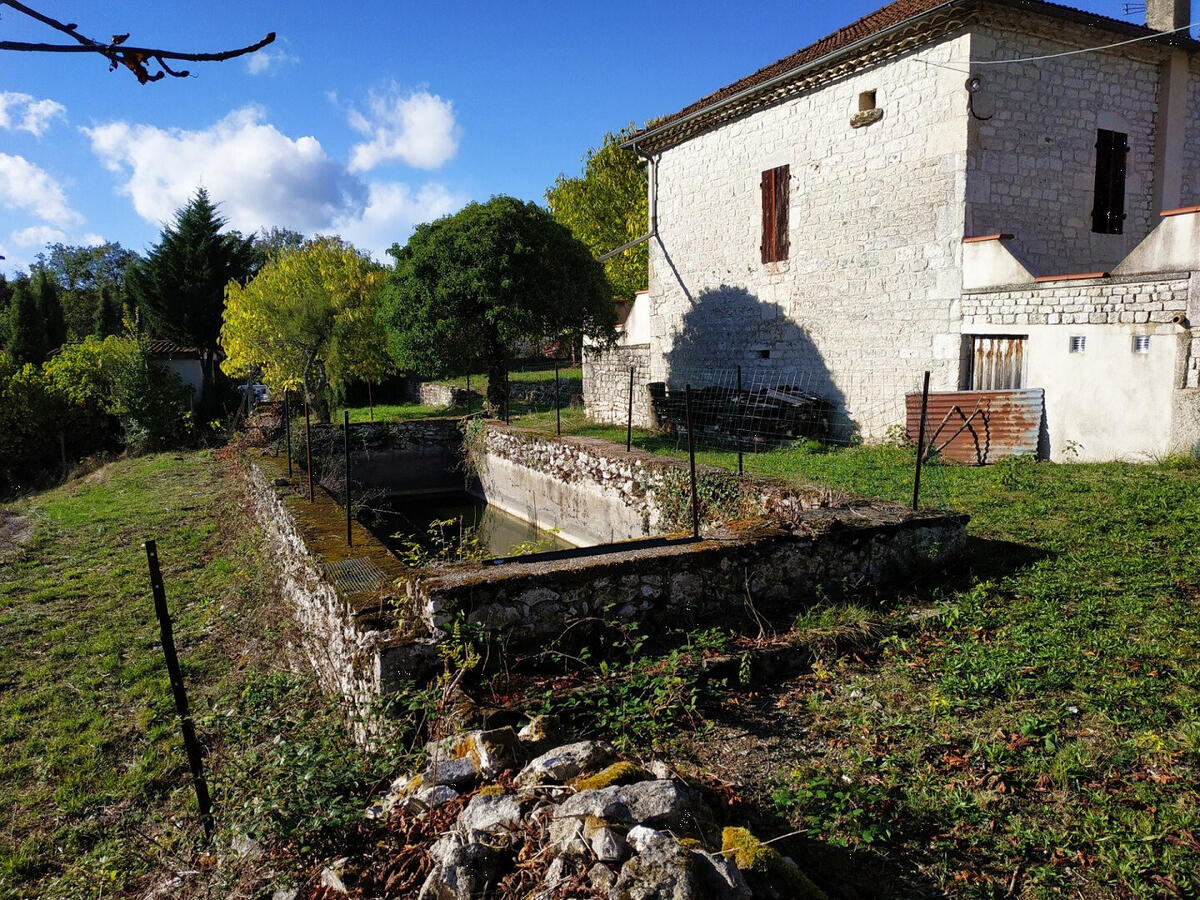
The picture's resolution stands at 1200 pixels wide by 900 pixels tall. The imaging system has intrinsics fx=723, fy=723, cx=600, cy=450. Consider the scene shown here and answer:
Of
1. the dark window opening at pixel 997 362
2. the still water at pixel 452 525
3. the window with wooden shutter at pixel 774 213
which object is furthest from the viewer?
the window with wooden shutter at pixel 774 213

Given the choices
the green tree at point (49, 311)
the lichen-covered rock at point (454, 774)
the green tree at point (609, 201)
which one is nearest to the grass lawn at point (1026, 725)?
the lichen-covered rock at point (454, 774)

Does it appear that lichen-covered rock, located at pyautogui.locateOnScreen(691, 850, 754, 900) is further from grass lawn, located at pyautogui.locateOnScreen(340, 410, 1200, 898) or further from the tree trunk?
the tree trunk

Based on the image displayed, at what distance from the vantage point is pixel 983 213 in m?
11.4

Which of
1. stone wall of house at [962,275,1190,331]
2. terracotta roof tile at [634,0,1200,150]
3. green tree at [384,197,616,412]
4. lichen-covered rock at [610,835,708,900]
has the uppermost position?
terracotta roof tile at [634,0,1200,150]

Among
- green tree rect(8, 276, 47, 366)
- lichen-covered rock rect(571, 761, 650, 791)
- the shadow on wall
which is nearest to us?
lichen-covered rock rect(571, 761, 650, 791)

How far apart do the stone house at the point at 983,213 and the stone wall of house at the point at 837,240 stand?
0.04 m

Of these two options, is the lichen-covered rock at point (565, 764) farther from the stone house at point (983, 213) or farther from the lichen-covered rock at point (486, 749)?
the stone house at point (983, 213)

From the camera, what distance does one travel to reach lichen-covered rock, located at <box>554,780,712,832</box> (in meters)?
2.55

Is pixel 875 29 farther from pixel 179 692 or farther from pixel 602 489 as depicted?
pixel 179 692

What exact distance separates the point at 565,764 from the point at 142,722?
4294mm

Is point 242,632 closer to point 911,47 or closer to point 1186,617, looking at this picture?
point 1186,617

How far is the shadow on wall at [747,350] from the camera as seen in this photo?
45.7 feet

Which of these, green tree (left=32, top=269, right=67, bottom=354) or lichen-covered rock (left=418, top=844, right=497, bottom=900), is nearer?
lichen-covered rock (left=418, top=844, right=497, bottom=900)

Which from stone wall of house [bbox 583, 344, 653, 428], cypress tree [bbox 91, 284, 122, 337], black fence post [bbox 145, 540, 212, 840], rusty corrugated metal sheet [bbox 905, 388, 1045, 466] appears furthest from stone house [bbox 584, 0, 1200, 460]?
cypress tree [bbox 91, 284, 122, 337]
